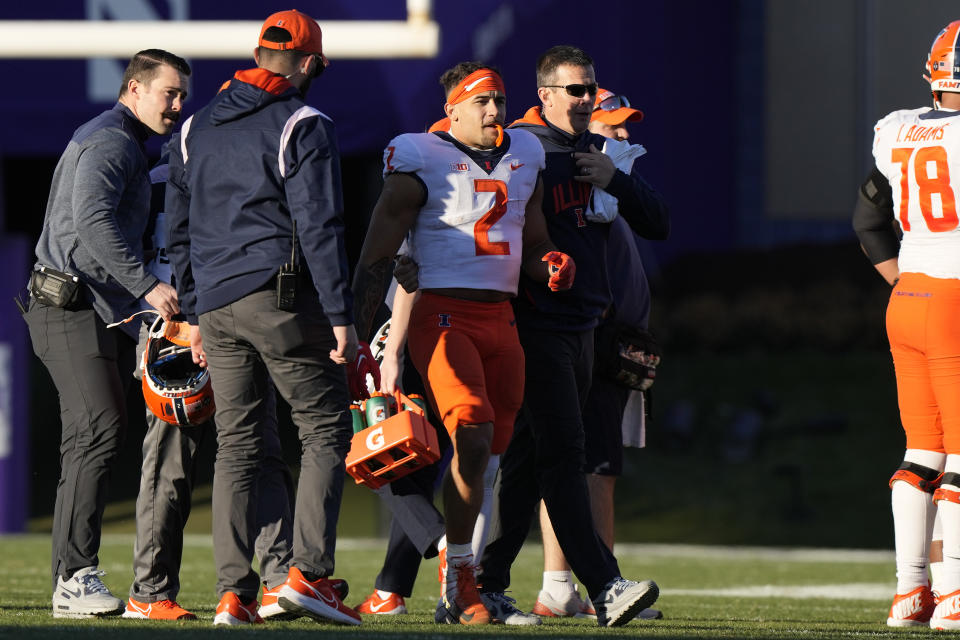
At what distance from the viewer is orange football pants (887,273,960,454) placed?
6.34 metres

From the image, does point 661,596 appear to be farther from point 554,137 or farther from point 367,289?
point 367,289

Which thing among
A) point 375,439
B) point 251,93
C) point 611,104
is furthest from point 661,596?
point 251,93

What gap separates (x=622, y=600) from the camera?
597cm

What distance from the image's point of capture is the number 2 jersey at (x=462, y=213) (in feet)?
20.5

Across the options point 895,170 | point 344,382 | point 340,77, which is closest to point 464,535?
point 344,382

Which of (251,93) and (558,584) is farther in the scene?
(558,584)

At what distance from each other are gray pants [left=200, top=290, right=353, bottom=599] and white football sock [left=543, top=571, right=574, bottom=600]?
4.92 ft

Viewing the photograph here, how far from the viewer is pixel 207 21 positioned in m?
12.6

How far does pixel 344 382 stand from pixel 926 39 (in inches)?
606

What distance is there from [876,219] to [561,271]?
130cm

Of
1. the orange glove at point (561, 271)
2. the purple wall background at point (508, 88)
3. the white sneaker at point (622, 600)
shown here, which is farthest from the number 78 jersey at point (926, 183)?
the purple wall background at point (508, 88)

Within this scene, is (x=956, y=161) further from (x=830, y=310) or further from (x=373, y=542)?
(x=830, y=310)

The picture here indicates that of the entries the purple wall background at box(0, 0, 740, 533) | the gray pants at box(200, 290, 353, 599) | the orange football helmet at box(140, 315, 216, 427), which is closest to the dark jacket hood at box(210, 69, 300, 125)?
the gray pants at box(200, 290, 353, 599)

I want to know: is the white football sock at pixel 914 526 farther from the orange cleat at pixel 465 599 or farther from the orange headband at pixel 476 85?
the orange headband at pixel 476 85
